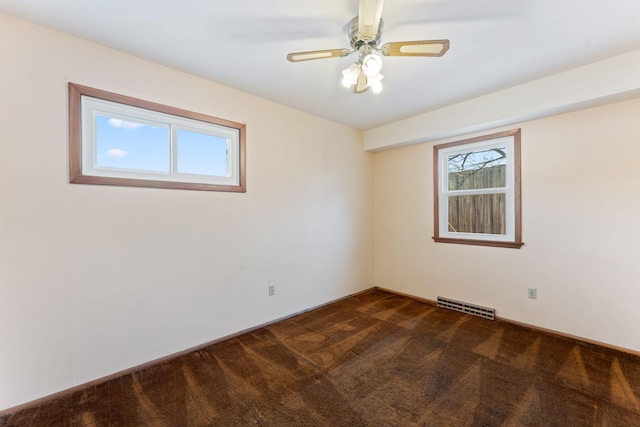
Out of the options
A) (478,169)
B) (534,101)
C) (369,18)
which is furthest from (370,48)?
(478,169)

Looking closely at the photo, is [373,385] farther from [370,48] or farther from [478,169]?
[478,169]

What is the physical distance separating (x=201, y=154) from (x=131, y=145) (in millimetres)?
572

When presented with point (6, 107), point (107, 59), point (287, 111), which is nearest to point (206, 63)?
point (107, 59)

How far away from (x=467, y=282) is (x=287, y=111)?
312cm

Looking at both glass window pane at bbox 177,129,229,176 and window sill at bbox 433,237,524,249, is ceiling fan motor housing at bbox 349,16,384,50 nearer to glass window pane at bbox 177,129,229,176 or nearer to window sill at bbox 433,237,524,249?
glass window pane at bbox 177,129,229,176

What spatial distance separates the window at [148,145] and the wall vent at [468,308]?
2956mm

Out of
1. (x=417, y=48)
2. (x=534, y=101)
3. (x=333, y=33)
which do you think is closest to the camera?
(x=417, y=48)

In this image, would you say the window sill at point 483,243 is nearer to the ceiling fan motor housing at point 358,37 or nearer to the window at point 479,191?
the window at point 479,191

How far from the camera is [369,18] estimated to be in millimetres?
1487

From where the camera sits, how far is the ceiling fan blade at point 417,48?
152 cm

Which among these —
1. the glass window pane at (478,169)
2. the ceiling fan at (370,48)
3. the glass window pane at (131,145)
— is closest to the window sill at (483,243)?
the glass window pane at (478,169)

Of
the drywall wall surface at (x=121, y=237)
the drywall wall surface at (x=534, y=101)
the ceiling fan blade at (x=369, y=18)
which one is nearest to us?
the ceiling fan blade at (x=369, y=18)

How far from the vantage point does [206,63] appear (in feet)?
7.41

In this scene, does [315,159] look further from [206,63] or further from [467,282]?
[467,282]
